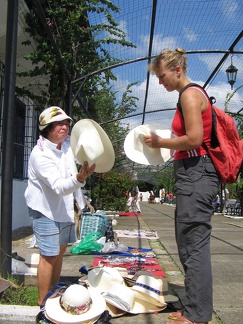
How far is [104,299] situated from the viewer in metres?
2.88

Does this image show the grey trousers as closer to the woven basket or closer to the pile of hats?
the pile of hats

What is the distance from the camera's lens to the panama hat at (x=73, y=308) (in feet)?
8.25

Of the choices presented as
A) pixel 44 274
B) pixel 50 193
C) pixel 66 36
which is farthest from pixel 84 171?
pixel 66 36

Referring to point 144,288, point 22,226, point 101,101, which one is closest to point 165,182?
point 101,101

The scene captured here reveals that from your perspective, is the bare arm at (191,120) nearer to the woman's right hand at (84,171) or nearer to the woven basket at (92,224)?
the woman's right hand at (84,171)

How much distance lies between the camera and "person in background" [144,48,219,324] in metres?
2.54

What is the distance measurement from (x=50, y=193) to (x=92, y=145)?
52cm

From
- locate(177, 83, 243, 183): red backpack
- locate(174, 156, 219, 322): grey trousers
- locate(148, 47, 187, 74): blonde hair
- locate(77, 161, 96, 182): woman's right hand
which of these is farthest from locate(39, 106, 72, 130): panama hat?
locate(174, 156, 219, 322): grey trousers

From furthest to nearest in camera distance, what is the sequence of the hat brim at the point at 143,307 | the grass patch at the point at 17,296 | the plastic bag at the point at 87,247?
the plastic bag at the point at 87,247 < the grass patch at the point at 17,296 < the hat brim at the point at 143,307

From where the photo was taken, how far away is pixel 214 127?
8.87 ft

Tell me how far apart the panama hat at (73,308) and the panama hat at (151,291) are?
486mm

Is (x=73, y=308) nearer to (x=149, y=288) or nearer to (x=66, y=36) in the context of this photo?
(x=149, y=288)

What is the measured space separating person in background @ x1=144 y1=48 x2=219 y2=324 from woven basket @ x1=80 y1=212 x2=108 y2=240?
14.0 ft

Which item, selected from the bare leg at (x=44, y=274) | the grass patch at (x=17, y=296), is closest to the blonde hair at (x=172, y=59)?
the bare leg at (x=44, y=274)
